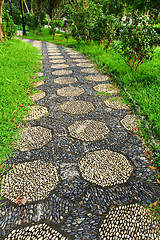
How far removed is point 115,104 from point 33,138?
4.84 ft

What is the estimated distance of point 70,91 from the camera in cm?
319

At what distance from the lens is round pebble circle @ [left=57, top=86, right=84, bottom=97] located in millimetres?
3066

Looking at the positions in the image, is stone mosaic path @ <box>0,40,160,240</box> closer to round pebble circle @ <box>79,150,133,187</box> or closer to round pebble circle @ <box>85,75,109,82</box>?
round pebble circle @ <box>79,150,133,187</box>

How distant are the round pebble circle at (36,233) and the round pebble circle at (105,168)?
48cm

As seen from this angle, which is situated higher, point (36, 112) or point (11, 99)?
point (11, 99)

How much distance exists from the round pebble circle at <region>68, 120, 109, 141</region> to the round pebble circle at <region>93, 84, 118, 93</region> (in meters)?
1.19

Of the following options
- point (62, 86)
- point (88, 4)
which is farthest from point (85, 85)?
point (88, 4)

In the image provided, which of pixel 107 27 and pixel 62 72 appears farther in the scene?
pixel 107 27

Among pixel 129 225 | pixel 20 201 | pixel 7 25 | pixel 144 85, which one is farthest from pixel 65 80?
pixel 7 25

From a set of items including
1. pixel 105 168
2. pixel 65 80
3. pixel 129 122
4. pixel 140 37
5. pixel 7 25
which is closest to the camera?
pixel 105 168

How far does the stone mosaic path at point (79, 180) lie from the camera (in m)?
1.05

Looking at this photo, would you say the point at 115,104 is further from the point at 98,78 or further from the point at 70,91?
the point at 98,78

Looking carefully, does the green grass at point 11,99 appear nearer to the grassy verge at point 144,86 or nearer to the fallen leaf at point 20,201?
the fallen leaf at point 20,201

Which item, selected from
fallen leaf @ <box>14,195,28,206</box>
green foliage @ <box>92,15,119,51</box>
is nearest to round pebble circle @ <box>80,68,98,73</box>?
green foliage @ <box>92,15,119,51</box>
